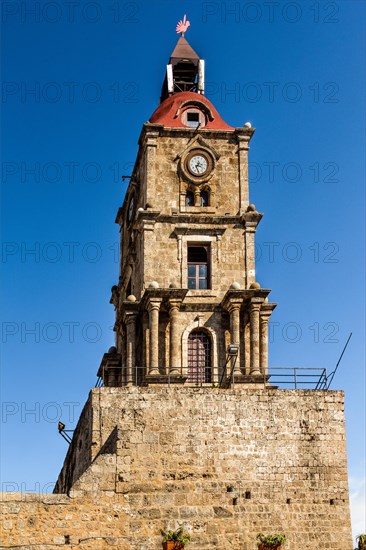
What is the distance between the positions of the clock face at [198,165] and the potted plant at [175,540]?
17.4m

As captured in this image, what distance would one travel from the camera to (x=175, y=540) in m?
30.4

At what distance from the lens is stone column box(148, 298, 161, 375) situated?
38581 millimetres

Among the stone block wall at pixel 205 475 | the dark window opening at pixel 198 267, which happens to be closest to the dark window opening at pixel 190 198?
the dark window opening at pixel 198 267

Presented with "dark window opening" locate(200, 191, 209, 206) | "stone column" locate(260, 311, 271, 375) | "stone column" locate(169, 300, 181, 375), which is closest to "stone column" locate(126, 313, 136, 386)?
"stone column" locate(169, 300, 181, 375)

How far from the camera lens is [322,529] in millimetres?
31703

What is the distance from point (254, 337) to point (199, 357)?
7.98 ft

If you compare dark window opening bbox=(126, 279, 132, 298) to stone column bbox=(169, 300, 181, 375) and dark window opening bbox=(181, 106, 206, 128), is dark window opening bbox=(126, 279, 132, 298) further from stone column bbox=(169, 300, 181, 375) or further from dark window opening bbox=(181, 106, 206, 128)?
dark window opening bbox=(181, 106, 206, 128)

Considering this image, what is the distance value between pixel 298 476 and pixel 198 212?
1402cm

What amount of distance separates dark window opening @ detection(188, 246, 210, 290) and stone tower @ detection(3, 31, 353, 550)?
54 millimetres

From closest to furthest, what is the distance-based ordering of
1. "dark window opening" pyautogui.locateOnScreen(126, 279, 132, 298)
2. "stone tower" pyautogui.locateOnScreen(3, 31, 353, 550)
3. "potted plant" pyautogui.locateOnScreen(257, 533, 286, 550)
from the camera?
"potted plant" pyautogui.locateOnScreen(257, 533, 286, 550) < "stone tower" pyautogui.locateOnScreen(3, 31, 353, 550) < "dark window opening" pyautogui.locateOnScreen(126, 279, 132, 298)

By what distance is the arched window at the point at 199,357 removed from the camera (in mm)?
39625

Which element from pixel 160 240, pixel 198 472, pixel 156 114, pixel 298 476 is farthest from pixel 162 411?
pixel 156 114

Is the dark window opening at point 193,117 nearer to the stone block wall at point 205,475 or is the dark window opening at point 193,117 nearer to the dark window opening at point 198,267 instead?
the dark window opening at point 198,267

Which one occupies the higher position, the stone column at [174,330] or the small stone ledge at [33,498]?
the stone column at [174,330]
